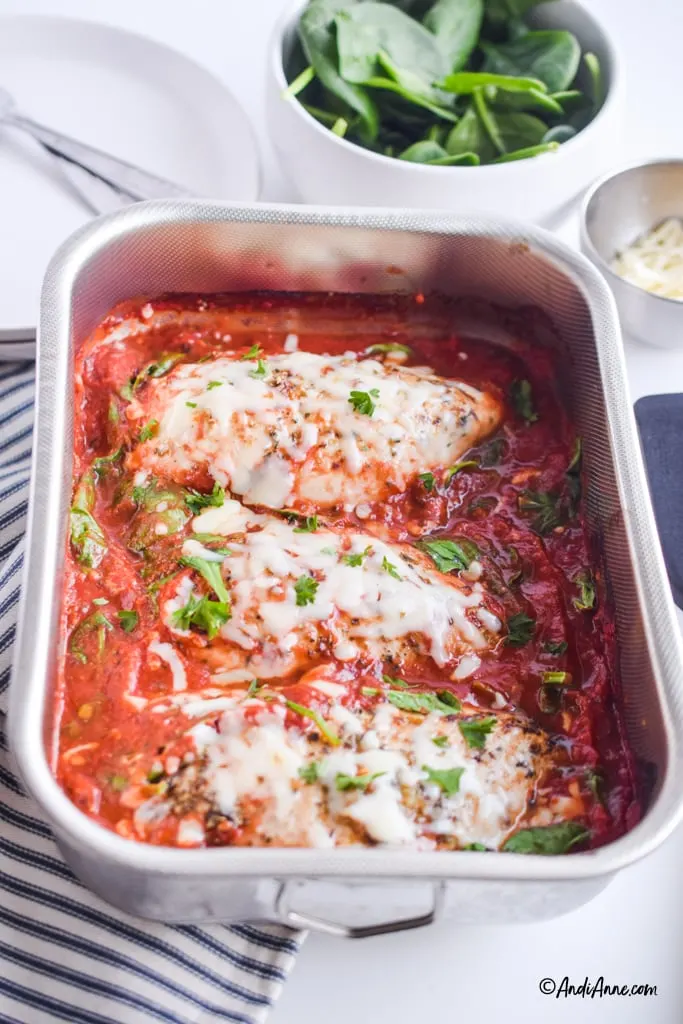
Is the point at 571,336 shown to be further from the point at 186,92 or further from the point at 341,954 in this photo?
the point at 186,92

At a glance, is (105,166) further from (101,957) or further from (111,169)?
(101,957)

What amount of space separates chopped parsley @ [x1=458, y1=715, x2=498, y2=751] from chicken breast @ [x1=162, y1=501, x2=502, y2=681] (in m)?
0.17

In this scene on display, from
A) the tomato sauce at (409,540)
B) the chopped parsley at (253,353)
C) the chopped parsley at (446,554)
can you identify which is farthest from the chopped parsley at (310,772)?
the chopped parsley at (253,353)

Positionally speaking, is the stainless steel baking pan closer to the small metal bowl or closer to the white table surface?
the white table surface

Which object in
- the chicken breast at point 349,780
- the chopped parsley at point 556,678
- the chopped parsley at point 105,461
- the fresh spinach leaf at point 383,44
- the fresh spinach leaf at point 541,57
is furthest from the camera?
the fresh spinach leaf at point 541,57

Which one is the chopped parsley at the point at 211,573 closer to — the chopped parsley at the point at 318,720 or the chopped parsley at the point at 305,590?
the chopped parsley at the point at 305,590

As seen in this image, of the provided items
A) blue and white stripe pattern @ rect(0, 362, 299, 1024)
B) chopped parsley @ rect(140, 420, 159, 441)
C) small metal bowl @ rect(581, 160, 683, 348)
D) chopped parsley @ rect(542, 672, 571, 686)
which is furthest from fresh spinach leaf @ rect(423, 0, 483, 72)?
blue and white stripe pattern @ rect(0, 362, 299, 1024)

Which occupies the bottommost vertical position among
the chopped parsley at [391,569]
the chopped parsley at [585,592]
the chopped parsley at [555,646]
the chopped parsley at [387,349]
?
the chopped parsley at [555,646]

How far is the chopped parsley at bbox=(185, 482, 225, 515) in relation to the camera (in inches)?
91.3

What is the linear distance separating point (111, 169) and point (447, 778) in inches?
87.8

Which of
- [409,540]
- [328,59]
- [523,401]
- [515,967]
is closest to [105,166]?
[328,59]

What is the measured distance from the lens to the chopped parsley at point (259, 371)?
2.40 meters

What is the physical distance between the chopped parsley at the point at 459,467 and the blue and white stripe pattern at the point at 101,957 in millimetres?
1050

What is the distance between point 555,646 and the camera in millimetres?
2193
